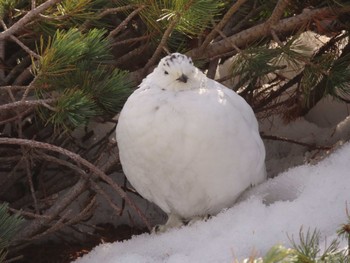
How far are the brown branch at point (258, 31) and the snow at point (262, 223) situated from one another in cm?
49

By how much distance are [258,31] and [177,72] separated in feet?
1.74

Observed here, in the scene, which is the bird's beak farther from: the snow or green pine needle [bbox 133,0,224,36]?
the snow

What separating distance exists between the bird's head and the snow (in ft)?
1.40

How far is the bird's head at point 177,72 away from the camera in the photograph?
2.50m

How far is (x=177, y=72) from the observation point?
2504 mm

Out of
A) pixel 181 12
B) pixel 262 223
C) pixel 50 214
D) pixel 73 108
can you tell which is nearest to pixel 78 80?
pixel 73 108

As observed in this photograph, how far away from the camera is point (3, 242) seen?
2260 millimetres

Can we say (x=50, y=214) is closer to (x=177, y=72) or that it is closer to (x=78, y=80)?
(x=78, y=80)

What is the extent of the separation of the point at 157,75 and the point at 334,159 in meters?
0.66

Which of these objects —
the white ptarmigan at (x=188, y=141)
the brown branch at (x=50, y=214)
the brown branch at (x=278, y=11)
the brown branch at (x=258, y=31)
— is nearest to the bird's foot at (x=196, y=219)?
the white ptarmigan at (x=188, y=141)

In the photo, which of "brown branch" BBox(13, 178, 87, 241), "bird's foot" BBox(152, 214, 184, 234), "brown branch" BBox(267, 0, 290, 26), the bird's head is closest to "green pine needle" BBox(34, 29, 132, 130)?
the bird's head

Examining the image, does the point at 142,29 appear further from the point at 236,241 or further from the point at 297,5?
the point at 236,241

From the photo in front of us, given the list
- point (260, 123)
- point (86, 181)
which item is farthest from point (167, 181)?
point (260, 123)

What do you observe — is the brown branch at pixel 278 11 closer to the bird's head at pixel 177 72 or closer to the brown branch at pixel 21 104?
the bird's head at pixel 177 72
